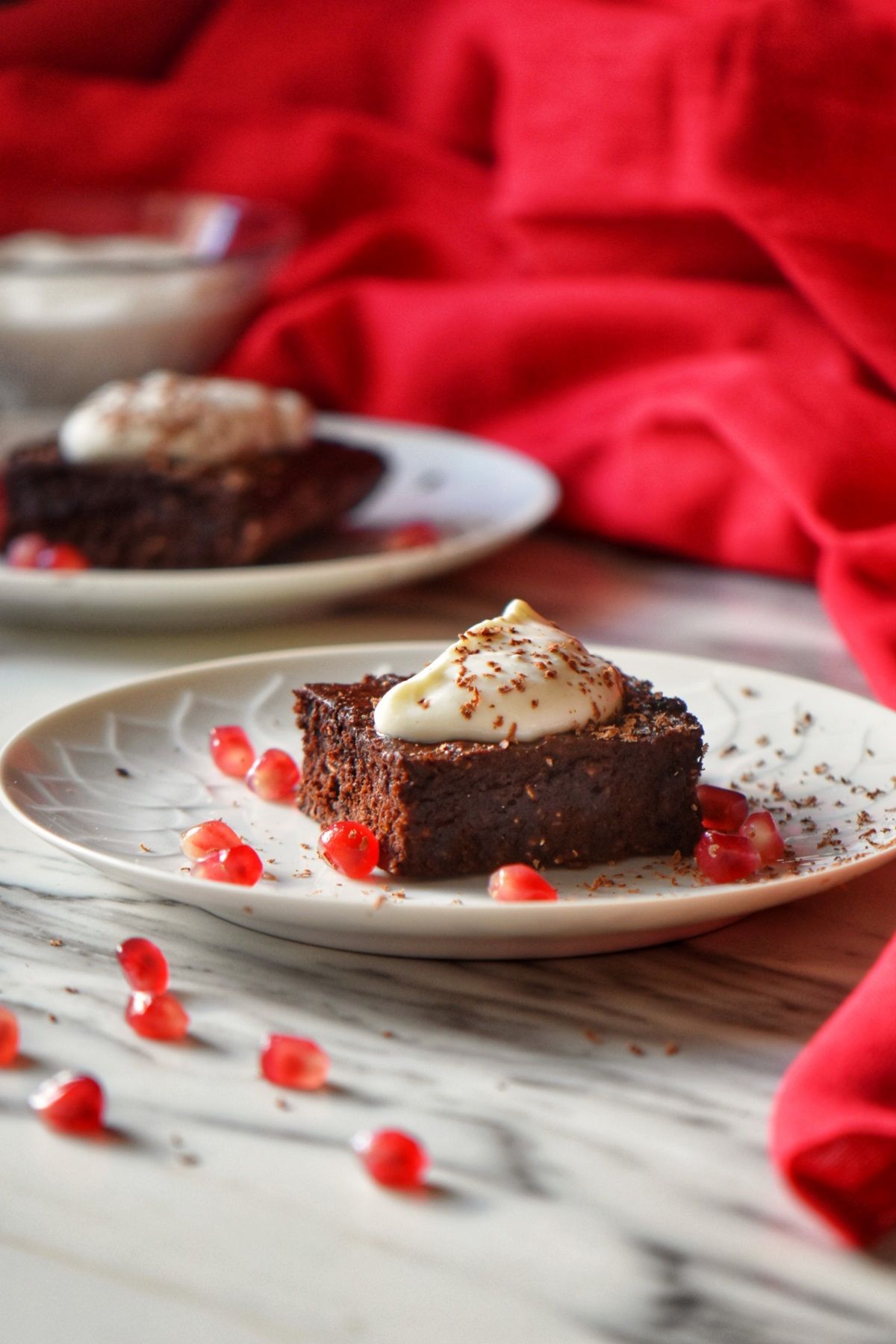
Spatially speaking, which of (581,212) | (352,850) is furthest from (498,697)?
(581,212)

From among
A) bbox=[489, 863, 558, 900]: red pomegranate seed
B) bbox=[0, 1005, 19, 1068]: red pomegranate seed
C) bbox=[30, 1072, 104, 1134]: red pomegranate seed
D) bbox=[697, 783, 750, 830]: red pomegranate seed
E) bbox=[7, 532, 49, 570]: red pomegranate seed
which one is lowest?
bbox=[7, 532, 49, 570]: red pomegranate seed

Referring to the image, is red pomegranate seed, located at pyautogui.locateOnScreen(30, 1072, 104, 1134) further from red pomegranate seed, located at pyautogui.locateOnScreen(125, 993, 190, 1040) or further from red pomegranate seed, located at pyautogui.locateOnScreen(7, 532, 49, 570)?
red pomegranate seed, located at pyautogui.locateOnScreen(7, 532, 49, 570)

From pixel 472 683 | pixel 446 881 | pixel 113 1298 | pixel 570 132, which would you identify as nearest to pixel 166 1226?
pixel 113 1298

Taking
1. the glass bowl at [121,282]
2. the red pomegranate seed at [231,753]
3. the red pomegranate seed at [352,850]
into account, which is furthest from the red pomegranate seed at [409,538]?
the red pomegranate seed at [352,850]

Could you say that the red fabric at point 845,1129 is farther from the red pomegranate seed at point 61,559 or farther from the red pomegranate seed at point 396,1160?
the red pomegranate seed at point 61,559

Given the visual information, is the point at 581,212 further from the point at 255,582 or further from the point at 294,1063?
the point at 294,1063

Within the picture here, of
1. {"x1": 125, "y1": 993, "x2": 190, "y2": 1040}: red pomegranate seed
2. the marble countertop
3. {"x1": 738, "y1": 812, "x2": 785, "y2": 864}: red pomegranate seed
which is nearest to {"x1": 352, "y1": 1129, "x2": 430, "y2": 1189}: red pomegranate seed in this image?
the marble countertop

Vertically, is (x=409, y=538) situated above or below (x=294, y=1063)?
below
